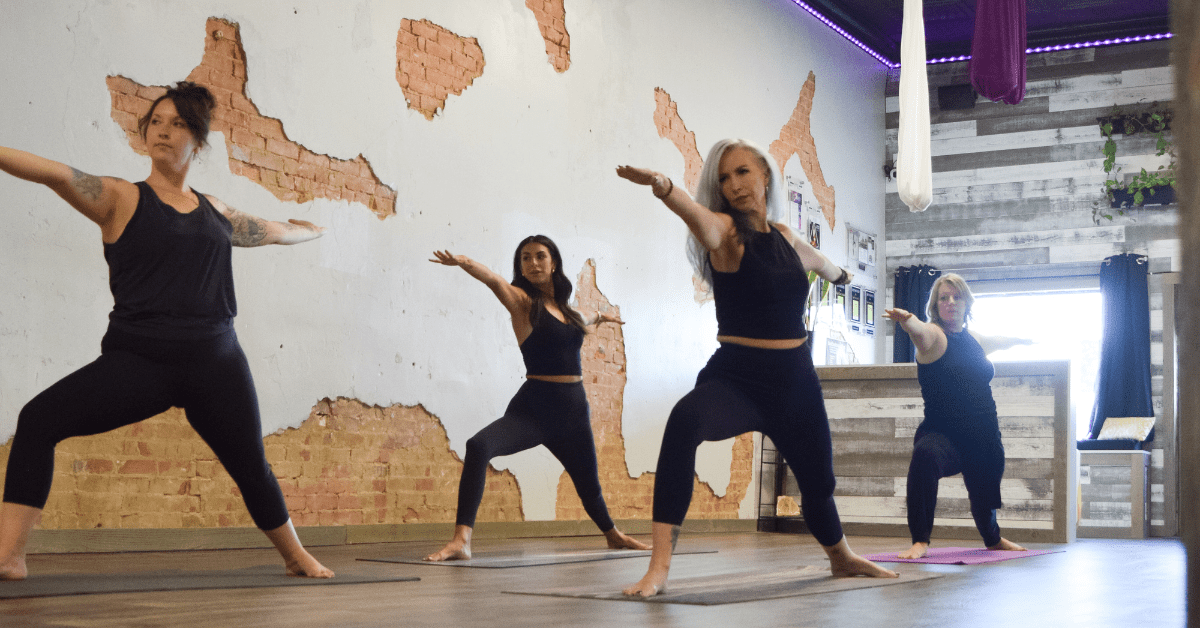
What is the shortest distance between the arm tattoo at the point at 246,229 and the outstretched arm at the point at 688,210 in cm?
113

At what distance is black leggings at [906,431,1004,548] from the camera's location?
502 cm

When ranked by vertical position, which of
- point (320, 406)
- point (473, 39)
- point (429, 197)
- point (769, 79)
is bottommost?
point (320, 406)

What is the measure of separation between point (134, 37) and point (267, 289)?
124cm

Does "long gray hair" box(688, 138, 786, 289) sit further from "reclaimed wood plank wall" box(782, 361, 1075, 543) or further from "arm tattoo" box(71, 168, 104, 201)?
"reclaimed wood plank wall" box(782, 361, 1075, 543)

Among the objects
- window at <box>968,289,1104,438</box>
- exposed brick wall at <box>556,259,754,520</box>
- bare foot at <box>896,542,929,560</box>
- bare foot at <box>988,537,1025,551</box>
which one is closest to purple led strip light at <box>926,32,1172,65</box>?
window at <box>968,289,1104,438</box>

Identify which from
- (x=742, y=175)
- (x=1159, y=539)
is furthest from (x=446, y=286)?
(x=1159, y=539)

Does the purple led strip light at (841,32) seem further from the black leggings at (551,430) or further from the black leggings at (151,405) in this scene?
the black leggings at (151,405)

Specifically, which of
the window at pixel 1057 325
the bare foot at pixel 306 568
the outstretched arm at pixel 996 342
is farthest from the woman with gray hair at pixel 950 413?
the window at pixel 1057 325

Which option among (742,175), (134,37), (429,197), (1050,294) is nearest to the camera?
(742,175)

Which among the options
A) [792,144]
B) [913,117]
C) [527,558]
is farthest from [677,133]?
[527,558]

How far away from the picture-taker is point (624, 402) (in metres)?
7.73

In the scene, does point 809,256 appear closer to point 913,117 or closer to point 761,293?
point 761,293

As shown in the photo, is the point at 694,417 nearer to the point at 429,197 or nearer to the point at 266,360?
the point at 266,360

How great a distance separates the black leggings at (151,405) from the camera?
287 centimetres
